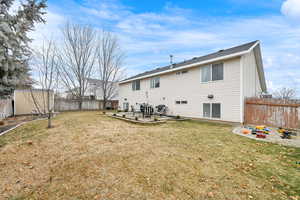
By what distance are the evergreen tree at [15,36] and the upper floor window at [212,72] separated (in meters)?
9.48

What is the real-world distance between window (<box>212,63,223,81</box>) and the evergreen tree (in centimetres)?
968

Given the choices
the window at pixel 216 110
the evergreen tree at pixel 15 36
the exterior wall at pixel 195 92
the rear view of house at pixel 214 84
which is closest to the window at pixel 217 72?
the rear view of house at pixel 214 84

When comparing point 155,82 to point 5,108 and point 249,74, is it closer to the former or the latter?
point 249,74

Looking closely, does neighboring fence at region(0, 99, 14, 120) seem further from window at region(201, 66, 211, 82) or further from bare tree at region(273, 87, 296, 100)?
bare tree at region(273, 87, 296, 100)

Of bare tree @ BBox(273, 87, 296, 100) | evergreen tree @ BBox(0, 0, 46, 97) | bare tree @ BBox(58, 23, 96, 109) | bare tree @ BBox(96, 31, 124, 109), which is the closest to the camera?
evergreen tree @ BBox(0, 0, 46, 97)

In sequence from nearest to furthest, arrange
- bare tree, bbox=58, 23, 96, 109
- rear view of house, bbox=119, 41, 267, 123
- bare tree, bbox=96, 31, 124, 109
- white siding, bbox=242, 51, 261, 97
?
rear view of house, bbox=119, 41, 267, 123
white siding, bbox=242, 51, 261, 97
bare tree, bbox=58, 23, 96, 109
bare tree, bbox=96, 31, 124, 109

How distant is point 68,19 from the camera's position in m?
15.2

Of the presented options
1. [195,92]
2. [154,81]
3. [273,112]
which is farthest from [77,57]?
[273,112]

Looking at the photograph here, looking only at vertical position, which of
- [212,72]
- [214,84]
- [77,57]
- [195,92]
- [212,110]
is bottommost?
[212,110]

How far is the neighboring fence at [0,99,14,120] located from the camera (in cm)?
942

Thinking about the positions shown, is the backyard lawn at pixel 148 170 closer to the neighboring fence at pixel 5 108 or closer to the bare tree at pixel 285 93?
the neighboring fence at pixel 5 108

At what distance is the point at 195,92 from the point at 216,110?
1967 millimetres

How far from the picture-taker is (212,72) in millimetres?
8680

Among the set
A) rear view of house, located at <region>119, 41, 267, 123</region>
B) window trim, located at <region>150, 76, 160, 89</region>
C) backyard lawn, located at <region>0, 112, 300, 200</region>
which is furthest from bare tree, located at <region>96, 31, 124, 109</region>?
backyard lawn, located at <region>0, 112, 300, 200</region>
